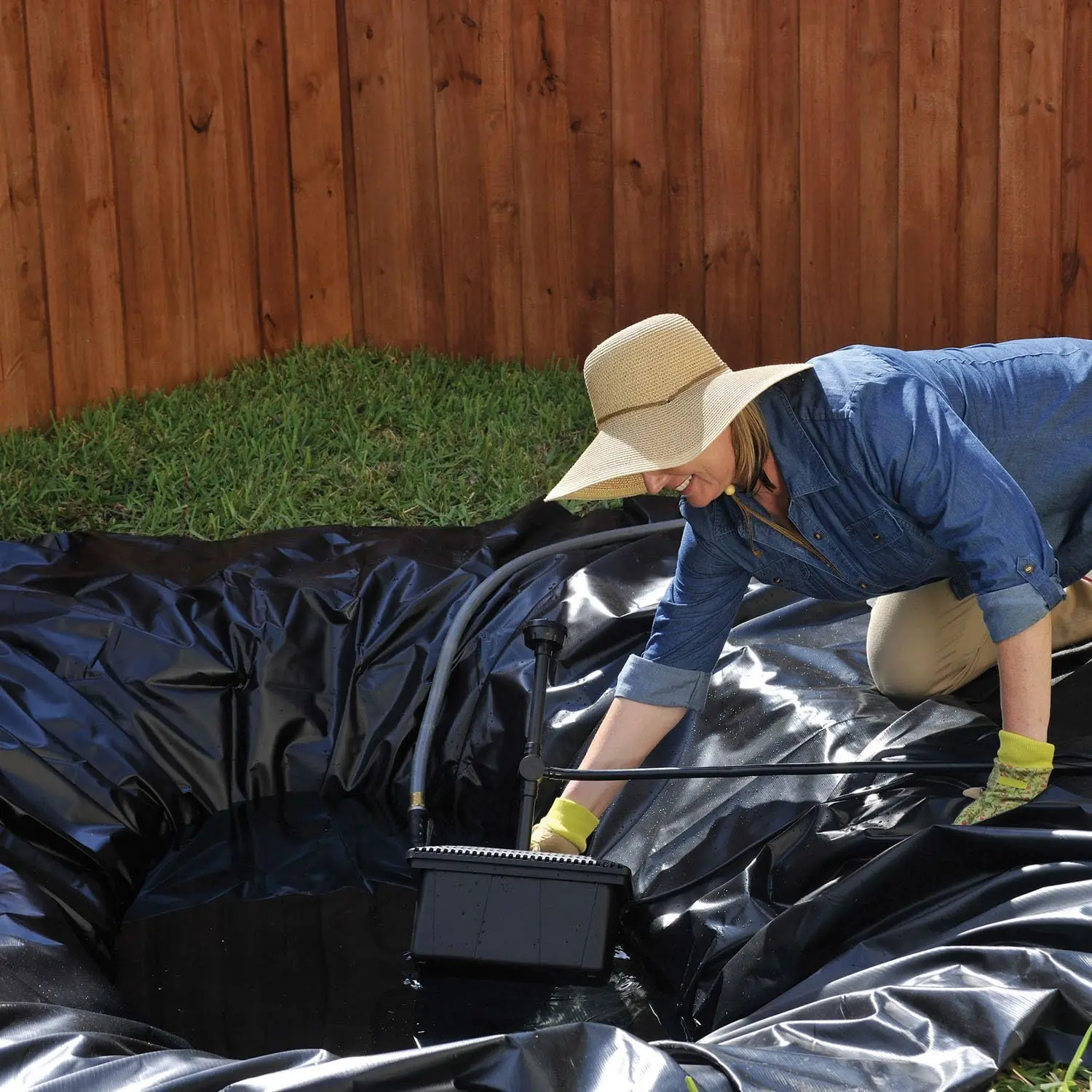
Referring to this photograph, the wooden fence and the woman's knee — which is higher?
the wooden fence

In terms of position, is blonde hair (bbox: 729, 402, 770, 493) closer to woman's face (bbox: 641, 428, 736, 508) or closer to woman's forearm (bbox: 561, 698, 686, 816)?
woman's face (bbox: 641, 428, 736, 508)

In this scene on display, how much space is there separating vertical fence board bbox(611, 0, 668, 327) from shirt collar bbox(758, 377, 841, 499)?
238 cm

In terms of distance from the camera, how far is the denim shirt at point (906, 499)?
1776mm

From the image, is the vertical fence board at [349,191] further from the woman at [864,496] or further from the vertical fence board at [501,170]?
the woman at [864,496]

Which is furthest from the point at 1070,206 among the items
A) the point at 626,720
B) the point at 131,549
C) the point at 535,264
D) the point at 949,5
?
the point at 131,549

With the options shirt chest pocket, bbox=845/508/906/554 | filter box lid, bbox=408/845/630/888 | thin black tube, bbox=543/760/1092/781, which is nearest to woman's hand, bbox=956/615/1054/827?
thin black tube, bbox=543/760/1092/781

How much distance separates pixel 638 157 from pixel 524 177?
1.27ft

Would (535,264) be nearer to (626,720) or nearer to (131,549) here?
(131,549)

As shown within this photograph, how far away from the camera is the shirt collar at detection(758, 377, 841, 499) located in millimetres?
1896

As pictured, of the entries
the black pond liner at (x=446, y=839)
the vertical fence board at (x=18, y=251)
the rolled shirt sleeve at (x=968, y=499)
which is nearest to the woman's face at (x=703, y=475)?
the rolled shirt sleeve at (x=968, y=499)

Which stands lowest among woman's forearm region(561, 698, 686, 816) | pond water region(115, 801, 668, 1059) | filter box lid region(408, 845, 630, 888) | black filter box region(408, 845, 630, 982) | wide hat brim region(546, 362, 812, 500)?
pond water region(115, 801, 668, 1059)

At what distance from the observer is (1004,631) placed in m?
1.77

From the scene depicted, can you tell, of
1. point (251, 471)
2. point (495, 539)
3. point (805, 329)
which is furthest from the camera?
point (805, 329)

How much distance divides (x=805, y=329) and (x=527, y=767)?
241cm
